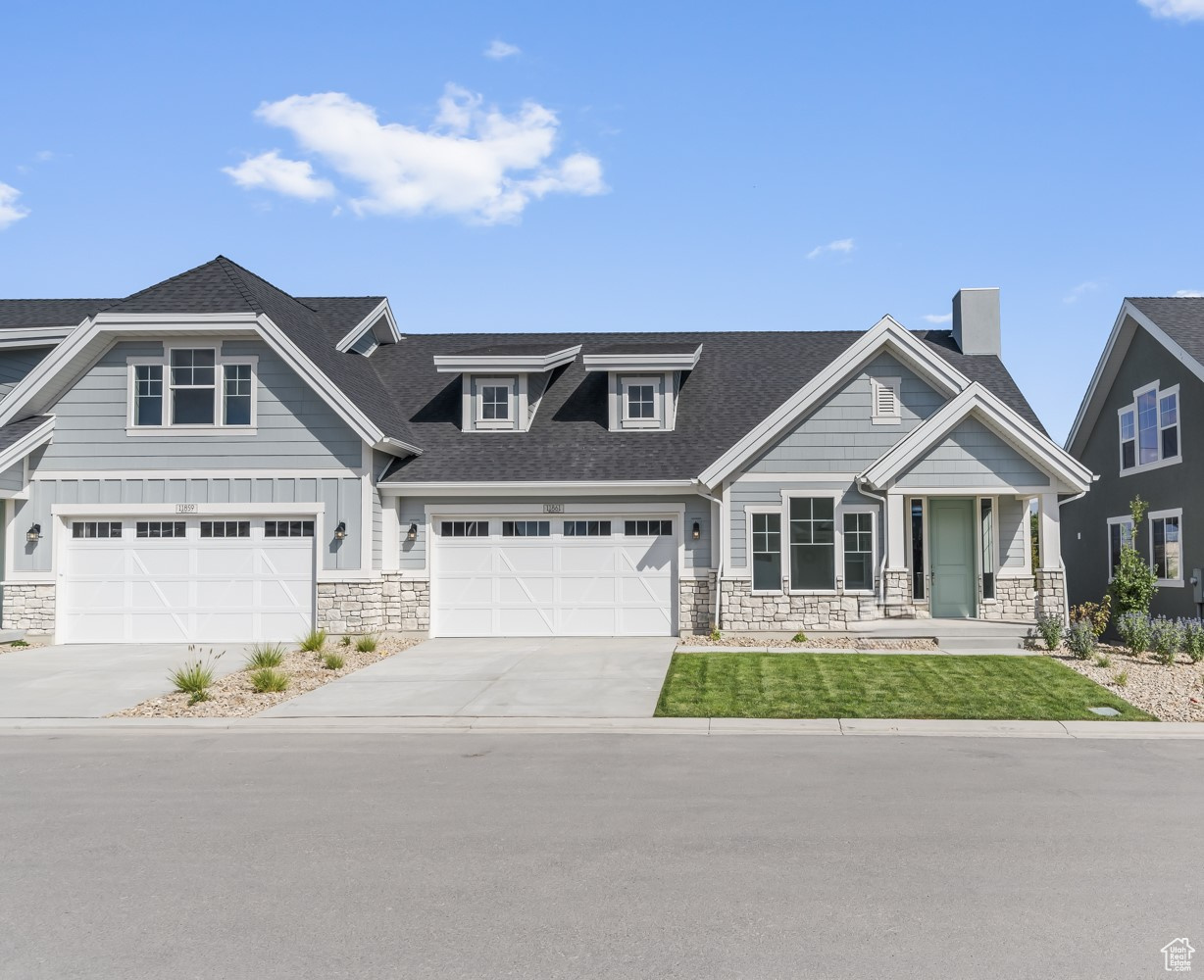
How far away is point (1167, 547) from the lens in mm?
20062

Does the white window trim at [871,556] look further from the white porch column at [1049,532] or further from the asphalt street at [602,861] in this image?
the asphalt street at [602,861]

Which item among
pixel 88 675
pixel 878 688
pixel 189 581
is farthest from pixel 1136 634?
pixel 189 581

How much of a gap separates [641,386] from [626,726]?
35.1 feet

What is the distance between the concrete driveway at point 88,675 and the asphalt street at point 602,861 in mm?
2629

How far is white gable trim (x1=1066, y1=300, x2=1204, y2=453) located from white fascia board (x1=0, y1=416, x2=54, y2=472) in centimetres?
2026

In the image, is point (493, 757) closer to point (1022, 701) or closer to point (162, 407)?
point (1022, 701)

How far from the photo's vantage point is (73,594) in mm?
18891

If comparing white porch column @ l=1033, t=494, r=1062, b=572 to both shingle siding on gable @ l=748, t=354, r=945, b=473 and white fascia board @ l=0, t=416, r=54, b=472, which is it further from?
white fascia board @ l=0, t=416, r=54, b=472

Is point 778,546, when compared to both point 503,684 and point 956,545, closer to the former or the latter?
point 956,545

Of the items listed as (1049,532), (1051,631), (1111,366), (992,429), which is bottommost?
(1051,631)

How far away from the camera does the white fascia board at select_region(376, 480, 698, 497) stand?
1908 centimetres

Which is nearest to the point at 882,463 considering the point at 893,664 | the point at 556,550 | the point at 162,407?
the point at 893,664

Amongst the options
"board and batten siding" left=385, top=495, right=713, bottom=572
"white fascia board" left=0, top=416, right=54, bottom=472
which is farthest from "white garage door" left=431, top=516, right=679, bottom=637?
"white fascia board" left=0, top=416, right=54, bottom=472

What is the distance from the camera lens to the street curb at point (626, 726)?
1091 centimetres
